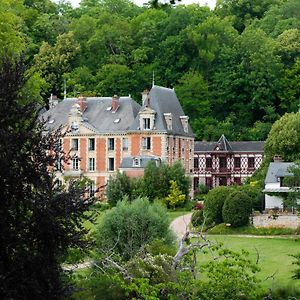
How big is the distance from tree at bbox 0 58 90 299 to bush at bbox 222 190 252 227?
90.1 feet

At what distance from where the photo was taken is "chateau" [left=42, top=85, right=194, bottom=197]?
5503 cm

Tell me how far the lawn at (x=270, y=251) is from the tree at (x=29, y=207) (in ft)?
39.2

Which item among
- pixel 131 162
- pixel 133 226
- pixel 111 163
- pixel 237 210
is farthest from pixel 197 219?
pixel 111 163

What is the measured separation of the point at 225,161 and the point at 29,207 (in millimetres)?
51376

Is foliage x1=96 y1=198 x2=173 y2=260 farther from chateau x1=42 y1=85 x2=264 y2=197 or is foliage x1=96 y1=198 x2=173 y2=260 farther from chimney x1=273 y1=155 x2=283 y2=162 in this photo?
→ chateau x1=42 y1=85 x2=264 y2=197

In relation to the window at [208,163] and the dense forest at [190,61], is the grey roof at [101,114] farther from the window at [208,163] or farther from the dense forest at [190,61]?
the window at [208,163]

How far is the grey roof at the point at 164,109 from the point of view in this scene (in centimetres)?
5531

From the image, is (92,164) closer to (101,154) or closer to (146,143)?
(101,154)

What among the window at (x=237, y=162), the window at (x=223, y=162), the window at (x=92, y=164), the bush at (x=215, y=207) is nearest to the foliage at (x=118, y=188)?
the bush at (x=215, y=207)

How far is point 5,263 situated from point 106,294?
20.3 feet

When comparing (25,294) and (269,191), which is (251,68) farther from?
(25,294)

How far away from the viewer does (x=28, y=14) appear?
76375 millimetres

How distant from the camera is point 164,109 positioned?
185 ft

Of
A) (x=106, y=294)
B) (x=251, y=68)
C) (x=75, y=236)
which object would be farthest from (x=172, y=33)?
(x=75, y=236)
